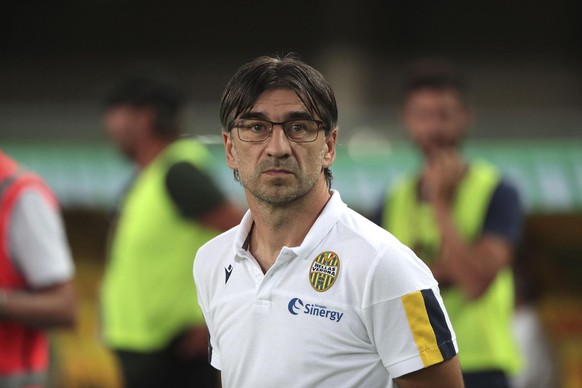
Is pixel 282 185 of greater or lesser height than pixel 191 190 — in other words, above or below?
above

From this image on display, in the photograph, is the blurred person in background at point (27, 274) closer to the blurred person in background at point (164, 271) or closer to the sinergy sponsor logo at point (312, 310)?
the blurred person in background at point (164, 271)

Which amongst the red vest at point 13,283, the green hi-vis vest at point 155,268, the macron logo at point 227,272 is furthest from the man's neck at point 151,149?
the macron logo at point 227,272

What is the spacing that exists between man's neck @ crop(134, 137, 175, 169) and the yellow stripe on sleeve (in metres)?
3.36

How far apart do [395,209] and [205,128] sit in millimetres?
5905

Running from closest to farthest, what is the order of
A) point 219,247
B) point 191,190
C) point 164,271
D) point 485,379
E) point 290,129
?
point 290,129 < point 219,247 < point 485,379 < point 191,190 < point 164,271

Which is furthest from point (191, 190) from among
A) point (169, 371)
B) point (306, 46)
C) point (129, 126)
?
point (306, 46)

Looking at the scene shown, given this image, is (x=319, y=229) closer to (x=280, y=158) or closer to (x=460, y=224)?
(x=280, y=158)

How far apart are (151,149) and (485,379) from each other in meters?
2.03

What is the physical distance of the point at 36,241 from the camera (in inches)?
180

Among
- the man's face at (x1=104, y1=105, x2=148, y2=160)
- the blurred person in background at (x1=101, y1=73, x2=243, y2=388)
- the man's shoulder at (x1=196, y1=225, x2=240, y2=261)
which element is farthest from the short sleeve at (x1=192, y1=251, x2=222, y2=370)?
the man's face at (x1=104, y1=105, x2=148, y2=160)

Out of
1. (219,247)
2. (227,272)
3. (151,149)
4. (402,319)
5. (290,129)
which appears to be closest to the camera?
(402,319)

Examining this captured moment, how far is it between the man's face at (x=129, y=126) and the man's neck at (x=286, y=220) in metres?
3.10

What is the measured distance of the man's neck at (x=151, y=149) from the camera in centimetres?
615

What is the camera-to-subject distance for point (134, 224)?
5844 millimetres
